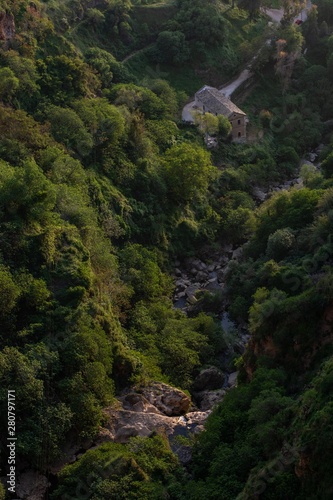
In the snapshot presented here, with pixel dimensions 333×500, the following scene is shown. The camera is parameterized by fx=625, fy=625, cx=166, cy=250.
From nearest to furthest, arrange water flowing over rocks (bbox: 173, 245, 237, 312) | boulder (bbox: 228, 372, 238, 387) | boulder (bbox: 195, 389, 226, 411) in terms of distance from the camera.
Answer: boulder (bbox: 195, 389, 226, 411), boulder (bbox: 228, 372, 238, 387), water flowing over rocks (bbox: 173, 245, 237, 312)

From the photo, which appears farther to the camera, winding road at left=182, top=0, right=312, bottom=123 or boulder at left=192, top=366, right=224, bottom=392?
winding road at left=182, top=0, right=312, bottom=123

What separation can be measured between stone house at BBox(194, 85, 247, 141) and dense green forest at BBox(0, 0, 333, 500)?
5.57ft

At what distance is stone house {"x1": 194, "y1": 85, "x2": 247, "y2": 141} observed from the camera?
6800cm

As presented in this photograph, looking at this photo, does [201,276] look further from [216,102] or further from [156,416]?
[216,102]

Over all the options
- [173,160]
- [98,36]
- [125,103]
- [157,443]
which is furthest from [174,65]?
[157,443]

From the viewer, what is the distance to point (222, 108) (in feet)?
224

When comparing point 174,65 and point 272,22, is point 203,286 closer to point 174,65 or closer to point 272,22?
point 174,65

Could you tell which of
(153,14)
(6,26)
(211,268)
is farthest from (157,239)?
(153,14)

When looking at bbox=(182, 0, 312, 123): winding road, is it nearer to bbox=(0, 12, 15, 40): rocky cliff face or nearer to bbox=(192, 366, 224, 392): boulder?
bbox=(0, 12, 15, 40): rocky cliff face

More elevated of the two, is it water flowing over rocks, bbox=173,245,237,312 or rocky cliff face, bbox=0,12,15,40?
rocky cliff face, bbox=0,12,15,40

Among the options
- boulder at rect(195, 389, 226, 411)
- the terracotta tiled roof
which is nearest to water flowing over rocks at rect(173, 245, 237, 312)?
boulder at rect(195, 389, 226, 411)

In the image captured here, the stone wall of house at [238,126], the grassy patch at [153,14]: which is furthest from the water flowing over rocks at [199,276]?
the grassy patch at [153,14]

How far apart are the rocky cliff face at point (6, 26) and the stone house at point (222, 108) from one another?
21.6 metres

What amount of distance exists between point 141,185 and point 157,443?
2818cm
